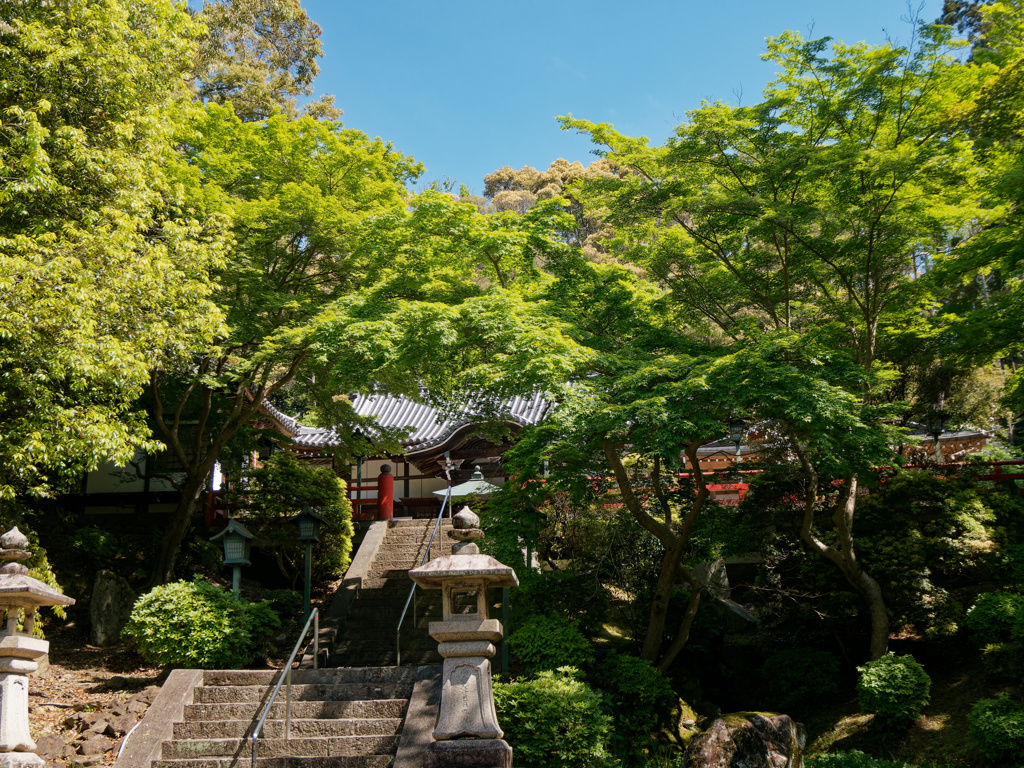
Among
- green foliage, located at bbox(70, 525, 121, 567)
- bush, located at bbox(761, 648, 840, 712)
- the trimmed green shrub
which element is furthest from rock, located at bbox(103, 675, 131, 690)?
bush, located at bbox(761, 648, 840, 712)

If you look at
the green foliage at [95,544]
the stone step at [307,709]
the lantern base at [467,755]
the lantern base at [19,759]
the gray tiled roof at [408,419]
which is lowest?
the lantern base at [19,759]

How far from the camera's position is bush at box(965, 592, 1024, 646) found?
32.2 feet

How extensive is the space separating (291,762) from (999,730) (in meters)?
7.97

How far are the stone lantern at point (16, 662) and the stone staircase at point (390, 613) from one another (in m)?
4.06

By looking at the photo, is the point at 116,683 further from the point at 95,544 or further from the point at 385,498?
the point at 385,498

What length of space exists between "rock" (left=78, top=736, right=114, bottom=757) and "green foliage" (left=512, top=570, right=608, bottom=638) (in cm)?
526

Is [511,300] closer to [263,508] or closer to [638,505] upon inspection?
[638,505]

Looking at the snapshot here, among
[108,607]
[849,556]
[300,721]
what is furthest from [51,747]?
[849,556]

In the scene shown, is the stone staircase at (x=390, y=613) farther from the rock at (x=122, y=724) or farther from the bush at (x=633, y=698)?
the rock at (x=122, y=724)

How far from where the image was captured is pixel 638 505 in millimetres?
10625

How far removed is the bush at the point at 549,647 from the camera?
9375 millimetres

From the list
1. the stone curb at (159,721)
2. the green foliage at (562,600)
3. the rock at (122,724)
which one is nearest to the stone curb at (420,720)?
the green foliage at (562,600)

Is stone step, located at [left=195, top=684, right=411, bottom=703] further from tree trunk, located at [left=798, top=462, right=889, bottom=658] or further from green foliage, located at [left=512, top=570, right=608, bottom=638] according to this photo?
tree trunk, located at [left=798, top=462, right=889, bottom=658]

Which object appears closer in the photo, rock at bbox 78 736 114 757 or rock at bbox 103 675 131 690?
rock at bbox 78 736 114 757
